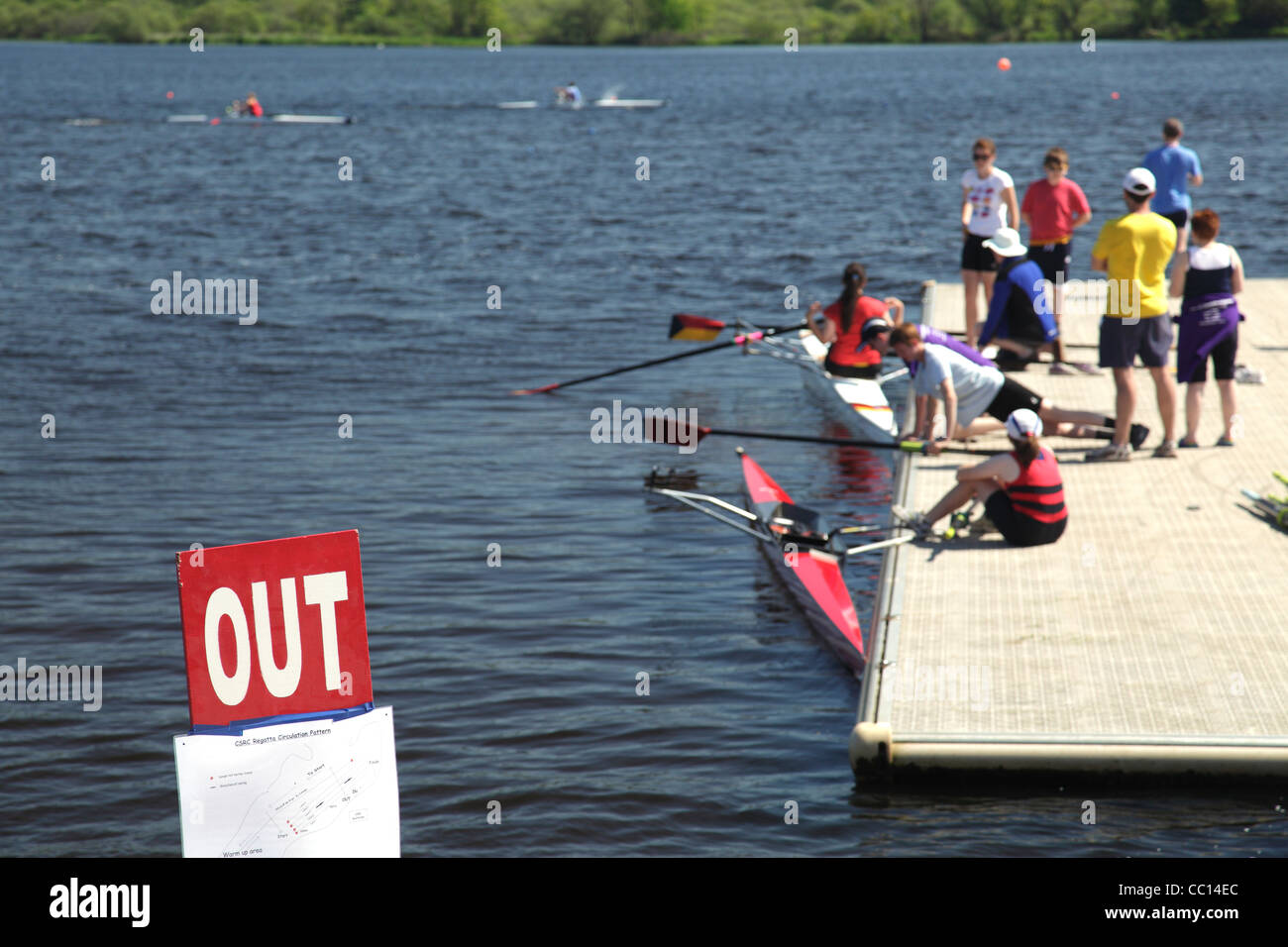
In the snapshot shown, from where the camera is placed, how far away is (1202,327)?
11.6 meters

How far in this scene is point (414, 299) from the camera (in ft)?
83.3

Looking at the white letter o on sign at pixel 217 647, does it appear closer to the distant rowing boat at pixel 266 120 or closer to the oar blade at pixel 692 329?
the oar blade at pixel 692 329

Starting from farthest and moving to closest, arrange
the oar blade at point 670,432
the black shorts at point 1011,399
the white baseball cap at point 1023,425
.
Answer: the oar blade at point 670,432 < the black shorts at point 1011,399 < the white baseball cap at point 1023,425

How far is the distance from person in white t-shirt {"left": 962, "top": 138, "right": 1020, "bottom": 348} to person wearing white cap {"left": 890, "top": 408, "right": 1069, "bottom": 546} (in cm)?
493

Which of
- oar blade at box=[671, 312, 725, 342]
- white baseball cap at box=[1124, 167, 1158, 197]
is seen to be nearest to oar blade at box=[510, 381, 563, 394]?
oar blade at box=[671, 312, 725, 342]

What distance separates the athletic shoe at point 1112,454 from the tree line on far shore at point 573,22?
12488 cm

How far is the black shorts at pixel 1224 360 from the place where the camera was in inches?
459

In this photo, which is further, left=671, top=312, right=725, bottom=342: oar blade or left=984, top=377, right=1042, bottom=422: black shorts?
left=671, top=312, right=725, bottom=342: oar blade

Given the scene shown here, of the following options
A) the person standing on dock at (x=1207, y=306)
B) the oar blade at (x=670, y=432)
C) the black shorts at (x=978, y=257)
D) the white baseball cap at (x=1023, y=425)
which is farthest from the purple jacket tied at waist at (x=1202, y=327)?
the oar blade at (x=670, y=432)

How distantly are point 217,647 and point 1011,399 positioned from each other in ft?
28.0

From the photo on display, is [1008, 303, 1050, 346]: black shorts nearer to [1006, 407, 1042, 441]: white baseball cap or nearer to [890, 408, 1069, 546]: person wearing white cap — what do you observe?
[890, 408, 1069, 546]: person wearing white cap

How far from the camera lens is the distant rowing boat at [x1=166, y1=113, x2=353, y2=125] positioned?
58.0 meters
